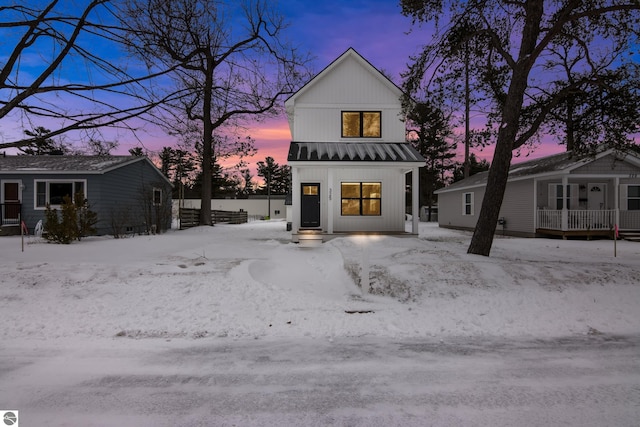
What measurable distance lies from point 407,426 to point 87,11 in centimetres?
664

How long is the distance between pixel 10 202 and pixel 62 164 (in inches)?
129

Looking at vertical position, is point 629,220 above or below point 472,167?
below

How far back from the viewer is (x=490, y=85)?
11.9m

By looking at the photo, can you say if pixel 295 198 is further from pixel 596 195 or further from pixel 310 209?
pixel 596 195

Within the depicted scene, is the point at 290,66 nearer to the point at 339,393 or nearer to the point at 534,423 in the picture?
the point at 339,393

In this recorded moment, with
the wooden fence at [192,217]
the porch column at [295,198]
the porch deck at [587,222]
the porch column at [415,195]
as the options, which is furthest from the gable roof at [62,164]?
the porch deck at [587,222]

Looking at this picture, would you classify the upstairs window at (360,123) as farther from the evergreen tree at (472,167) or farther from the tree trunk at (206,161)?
the evergreen tree at (472,167)

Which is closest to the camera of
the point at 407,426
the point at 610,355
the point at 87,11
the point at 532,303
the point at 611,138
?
the point at 407,426

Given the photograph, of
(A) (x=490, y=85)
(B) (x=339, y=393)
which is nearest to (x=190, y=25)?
(B) (x=339, y=393)

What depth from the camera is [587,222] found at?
17.8m

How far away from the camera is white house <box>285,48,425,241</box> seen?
50.5 feet

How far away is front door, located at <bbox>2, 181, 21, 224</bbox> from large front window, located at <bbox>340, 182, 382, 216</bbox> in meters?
17.9

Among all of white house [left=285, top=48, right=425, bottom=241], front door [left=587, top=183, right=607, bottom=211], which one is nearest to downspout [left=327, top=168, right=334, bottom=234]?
white house [left=285, top=48, right=425, bottom=241]

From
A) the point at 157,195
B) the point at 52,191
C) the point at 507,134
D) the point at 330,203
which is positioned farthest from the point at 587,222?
the point at 52,191
